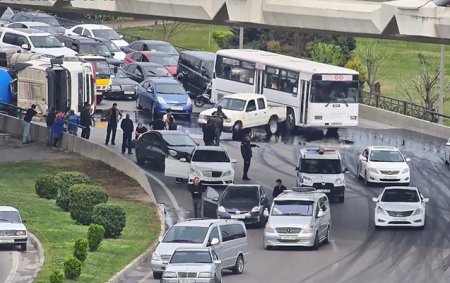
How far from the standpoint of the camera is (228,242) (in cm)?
3856

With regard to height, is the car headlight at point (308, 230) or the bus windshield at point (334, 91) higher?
the bus windshield at point (334, 91)

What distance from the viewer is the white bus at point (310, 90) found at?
6331 cm

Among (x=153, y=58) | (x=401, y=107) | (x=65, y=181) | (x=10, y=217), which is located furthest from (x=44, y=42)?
(x=10, y=217)

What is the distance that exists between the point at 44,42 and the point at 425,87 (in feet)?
63.0

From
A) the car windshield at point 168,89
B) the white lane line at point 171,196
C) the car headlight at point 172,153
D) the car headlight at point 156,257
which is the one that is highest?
the car headlight at point 156,257

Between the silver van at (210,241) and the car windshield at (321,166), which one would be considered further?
the car windshield at (321,166)

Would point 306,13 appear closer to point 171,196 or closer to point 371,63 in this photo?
point 171,196

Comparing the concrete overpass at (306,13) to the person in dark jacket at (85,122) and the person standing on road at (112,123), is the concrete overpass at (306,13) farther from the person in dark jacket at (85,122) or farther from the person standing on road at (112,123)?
the person in dark jacket at (85,122)

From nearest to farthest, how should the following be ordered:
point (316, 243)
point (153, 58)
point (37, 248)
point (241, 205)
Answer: point (37, 248)
point (316, 243)
point (241, 205)
point (153, 58)

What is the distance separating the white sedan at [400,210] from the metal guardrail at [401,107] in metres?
21.5

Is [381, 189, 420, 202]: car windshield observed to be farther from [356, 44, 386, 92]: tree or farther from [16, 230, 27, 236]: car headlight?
[356, 44, 386, 92]: tree

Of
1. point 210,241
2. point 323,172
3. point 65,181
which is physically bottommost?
point 65,181

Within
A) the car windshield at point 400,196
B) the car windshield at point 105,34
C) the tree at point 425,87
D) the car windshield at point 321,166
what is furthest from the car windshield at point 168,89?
the car windshield at point 400,196

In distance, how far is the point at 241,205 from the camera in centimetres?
4591
